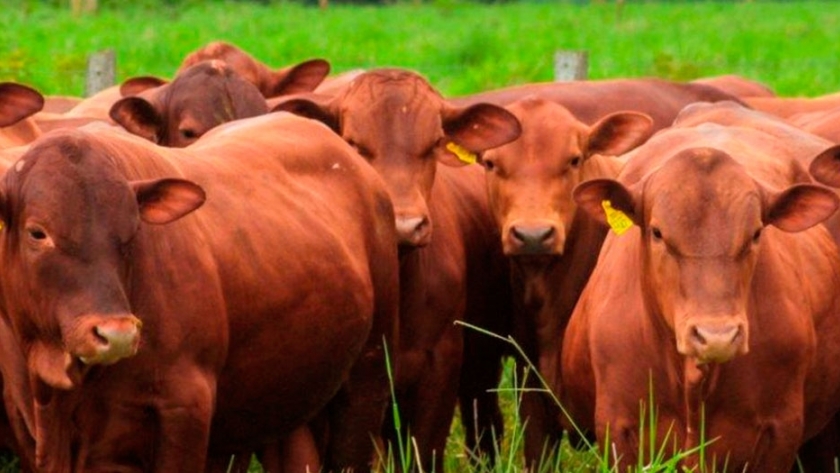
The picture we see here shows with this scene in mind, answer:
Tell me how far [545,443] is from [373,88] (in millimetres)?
1580

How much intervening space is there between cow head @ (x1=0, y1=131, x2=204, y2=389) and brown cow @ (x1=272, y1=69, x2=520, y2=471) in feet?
7.13

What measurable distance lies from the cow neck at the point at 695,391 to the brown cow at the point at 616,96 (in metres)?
5.47

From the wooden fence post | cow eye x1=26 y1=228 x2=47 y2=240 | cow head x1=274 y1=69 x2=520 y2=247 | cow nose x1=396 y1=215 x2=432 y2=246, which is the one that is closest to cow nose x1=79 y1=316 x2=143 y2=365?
cow eye x1=26 y1=228 x2=47 y2=240

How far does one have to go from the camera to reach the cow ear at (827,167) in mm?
7438

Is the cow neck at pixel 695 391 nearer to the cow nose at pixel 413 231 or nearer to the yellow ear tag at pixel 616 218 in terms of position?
the yellow ear tag at pixel 616 218

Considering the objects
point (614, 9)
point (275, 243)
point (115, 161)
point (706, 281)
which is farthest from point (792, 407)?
point (614, 9)

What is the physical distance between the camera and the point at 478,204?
30.5ft

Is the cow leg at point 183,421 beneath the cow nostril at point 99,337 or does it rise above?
beneath

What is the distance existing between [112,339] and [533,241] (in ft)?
10.4

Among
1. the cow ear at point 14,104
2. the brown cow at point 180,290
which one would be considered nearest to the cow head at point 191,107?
the cow ear at point 14,104

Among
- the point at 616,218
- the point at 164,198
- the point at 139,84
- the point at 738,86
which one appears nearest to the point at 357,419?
the point at 616,218

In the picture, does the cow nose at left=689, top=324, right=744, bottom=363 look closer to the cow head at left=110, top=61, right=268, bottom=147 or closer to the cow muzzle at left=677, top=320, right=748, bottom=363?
the cow muzzle at left=677, top=320, right=748, bottom=363

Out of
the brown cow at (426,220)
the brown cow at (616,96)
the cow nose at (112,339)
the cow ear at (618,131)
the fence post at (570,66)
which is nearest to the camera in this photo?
the cow nose at (112,339)

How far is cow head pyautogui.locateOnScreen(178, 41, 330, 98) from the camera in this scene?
1141 cm
